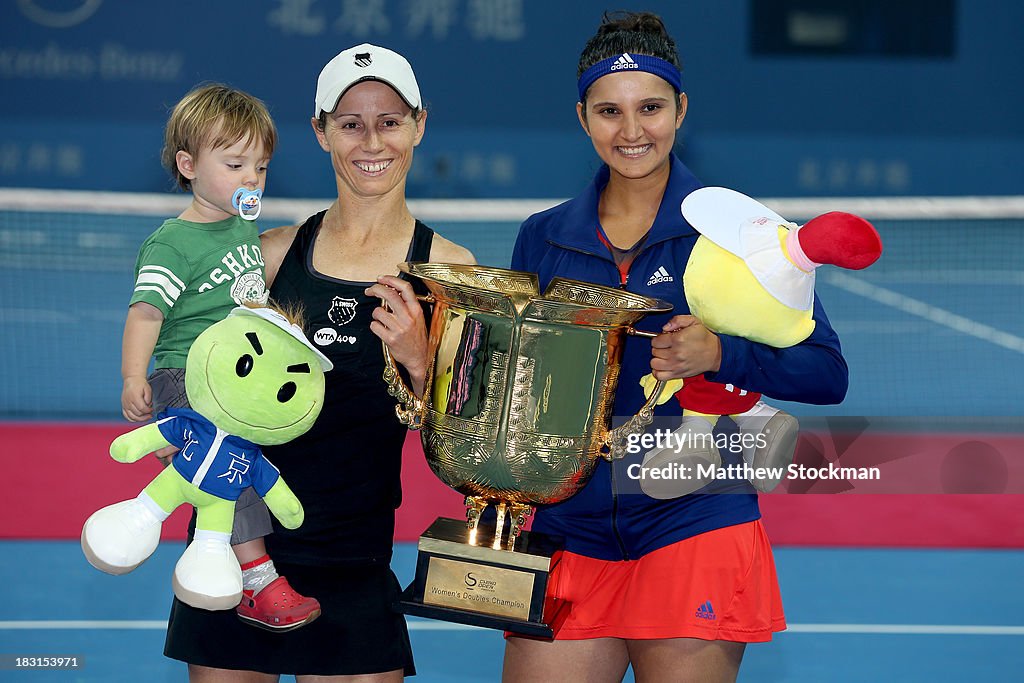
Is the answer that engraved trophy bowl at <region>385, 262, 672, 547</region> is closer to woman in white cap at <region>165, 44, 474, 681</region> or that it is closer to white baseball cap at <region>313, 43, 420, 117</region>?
woman in white cap at <region>165, 44, 474, 681</region>

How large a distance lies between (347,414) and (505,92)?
39.5ft

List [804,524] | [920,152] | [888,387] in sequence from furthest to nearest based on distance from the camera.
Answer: [920,152] < [888,387] < [804,524]

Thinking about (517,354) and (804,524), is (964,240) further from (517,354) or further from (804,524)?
(517,354)

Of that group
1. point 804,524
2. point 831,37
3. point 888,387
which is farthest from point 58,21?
point 804,524

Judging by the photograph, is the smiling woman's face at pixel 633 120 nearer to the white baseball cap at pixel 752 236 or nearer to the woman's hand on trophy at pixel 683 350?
the white baseball cap at pixel 752 236

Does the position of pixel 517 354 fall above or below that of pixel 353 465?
above

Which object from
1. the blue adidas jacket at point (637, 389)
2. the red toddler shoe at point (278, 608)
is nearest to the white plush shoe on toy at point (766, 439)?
the blue adidas jacket at point (637, 389)

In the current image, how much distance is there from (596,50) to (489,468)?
0.89 meters

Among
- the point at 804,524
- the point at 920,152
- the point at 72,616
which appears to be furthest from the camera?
the point at 920,152

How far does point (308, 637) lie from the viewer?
106 inches

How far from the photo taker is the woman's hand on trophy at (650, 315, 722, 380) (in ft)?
7.39

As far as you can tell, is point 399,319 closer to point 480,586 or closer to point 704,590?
point 480,586

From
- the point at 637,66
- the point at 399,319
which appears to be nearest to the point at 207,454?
the point at 399,319

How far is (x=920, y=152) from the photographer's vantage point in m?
14.7
